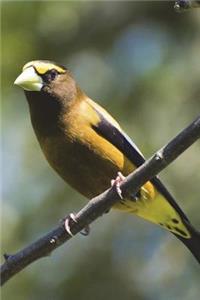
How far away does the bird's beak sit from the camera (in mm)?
3779

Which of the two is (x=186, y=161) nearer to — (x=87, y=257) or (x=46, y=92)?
(x=87, y=257)

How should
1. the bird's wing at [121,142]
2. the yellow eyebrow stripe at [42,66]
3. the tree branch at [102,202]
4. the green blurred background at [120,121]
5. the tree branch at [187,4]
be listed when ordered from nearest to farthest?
the tree branch at [187,4], the tree branch at [102,202], the yellow eyebrow stripe at [42,66], the bird's wing at [121,142], the green blurred background at [120,121]

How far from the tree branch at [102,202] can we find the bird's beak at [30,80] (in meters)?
0.81

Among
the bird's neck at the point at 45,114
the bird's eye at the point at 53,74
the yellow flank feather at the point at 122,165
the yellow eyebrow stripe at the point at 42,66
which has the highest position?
the yellow eyebrow stripe at the point at 42,66

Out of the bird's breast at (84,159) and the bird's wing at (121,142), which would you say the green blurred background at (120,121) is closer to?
the bird's wing at (121,142)

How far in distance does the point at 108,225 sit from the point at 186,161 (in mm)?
626

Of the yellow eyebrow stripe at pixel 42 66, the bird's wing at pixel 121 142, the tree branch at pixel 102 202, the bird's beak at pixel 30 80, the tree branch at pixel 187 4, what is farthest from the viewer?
the bird's wing at pixel 121 142

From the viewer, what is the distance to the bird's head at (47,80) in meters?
3.85

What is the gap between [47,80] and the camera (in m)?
4.00

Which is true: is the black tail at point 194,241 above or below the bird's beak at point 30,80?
below

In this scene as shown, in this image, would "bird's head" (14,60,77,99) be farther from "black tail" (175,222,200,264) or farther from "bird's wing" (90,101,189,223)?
"black tail" (175,222,200,264)

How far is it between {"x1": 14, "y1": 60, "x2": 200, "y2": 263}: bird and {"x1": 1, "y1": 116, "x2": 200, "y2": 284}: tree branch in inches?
29.3

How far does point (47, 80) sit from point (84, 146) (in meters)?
0.34

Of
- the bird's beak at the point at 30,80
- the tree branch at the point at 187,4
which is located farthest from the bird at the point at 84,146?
the tree branch at the point at 187,4
